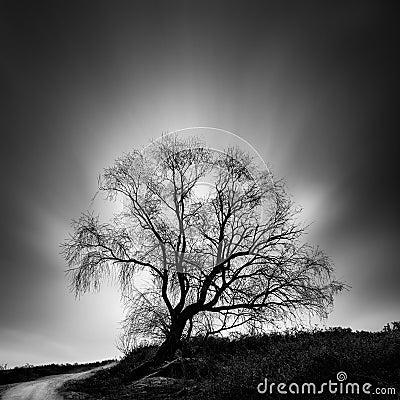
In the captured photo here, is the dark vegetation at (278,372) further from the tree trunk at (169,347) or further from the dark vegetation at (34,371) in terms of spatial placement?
the dark vegetation at (34,371)

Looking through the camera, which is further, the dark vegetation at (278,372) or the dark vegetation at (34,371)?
the dark vegetation at (34,371)

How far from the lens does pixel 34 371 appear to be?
24.5 metres

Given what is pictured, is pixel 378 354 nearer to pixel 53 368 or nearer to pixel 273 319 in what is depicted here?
pixel 273 319

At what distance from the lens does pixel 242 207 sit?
20.9 meters

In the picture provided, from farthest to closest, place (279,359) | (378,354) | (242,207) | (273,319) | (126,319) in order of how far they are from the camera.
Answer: (242,207), (273,319), (126,319), (279,359), (378,354)

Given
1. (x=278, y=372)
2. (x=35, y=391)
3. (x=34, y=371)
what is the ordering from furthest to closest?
1. (x=34, y=371)
2. (x=35, y=391)
3. (x=278, y=372)

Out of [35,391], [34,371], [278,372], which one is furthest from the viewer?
[34,371]

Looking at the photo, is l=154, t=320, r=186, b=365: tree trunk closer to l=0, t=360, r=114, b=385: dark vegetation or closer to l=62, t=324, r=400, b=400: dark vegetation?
l=62, t=324, r=400, b=400: dark vegetation

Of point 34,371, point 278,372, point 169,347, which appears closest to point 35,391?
point 169,347

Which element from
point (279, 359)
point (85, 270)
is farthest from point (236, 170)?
point (279, 359)

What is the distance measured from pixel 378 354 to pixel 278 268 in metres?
9.94

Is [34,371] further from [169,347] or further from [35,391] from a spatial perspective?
[169,347]

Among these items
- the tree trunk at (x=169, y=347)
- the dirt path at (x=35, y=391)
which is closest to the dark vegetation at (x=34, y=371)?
the dirt path at (x=35, y=391)

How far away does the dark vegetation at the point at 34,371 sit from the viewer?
2141cm
